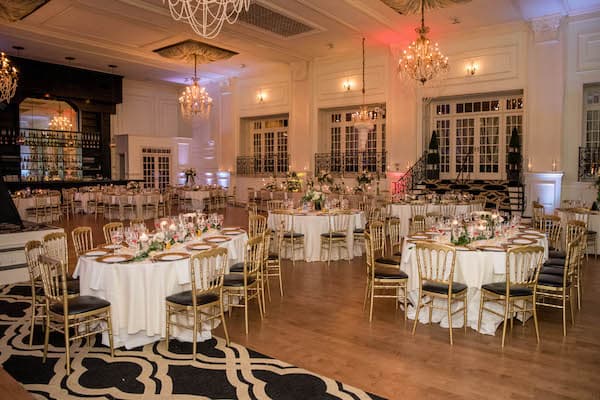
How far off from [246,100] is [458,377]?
15.8 m

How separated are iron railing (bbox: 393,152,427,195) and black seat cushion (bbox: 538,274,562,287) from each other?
806 cm

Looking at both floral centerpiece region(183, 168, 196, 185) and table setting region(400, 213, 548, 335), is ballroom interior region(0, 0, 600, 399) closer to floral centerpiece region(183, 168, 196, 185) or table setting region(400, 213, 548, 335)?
table setting region(400, 213, 548, 335)

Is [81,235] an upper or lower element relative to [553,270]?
upper

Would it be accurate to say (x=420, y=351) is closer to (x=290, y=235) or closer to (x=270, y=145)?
(x=290, y=235)

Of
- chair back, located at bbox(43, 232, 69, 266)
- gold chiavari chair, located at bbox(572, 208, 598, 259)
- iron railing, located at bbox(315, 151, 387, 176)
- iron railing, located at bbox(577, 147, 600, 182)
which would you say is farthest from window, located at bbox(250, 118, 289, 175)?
chair back, located at bbox(43, 232, 69, 266)

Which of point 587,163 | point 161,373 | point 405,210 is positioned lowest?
point 161,373

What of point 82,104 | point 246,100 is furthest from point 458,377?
point 82,104

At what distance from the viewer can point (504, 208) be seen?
11.3 m

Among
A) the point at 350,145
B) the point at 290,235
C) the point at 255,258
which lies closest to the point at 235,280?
the point at 255,258

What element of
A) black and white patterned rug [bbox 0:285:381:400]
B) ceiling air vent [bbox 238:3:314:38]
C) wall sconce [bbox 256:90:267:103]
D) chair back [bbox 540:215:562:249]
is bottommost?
black and white patterned rug [bbox 0:285:381:400]

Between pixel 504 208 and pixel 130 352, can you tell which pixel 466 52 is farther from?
pixel 130 352

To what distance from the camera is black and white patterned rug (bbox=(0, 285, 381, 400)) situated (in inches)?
131

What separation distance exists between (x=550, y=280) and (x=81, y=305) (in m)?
4.70

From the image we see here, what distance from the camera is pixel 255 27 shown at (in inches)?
474
